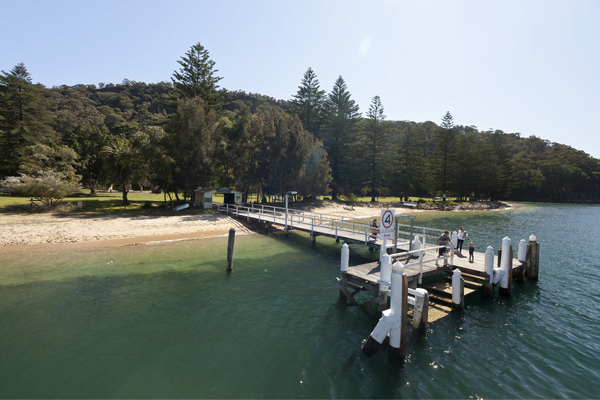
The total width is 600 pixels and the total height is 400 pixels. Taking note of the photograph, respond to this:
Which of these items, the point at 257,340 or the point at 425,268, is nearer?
the point at 257,340

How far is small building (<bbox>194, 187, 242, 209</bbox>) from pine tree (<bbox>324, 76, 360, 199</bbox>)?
31.5 m

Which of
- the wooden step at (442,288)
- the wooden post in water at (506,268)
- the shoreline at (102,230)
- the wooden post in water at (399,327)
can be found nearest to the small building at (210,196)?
the shoreline at (102,230)

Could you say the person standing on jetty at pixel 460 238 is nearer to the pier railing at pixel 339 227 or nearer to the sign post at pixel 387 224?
the pier railing at pixel 339 227

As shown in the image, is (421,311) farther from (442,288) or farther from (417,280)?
(442,288)

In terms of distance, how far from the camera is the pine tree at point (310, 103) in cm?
6625

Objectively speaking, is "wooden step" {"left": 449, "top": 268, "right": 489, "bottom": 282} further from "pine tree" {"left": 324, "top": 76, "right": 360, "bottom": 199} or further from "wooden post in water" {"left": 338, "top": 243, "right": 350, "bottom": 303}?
"pine tree" {"left": 324, "top": 76, "right": 360, "bottom": 199}

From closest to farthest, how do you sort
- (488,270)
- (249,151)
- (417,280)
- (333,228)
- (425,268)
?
(417,280)
(425,268)
(488,270)
(333,228)
(249,151)

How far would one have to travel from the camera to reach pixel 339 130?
65.9 m

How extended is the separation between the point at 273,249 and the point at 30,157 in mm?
39447

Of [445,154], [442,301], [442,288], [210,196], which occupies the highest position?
[445,154]

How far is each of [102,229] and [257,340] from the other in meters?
22.8

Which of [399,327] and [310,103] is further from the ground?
[310,103]

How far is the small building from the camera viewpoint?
125 feet

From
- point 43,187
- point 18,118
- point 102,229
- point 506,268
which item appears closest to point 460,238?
point 506,268
